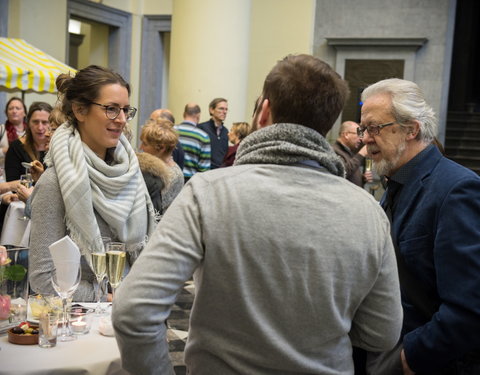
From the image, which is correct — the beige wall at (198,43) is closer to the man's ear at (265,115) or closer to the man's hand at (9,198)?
the man's hand at (9,198)

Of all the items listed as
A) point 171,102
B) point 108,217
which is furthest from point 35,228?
point 171,102

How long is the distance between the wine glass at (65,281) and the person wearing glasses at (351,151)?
180 inches

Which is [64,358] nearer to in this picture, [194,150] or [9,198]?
[9,198]

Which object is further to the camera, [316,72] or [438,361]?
[438,361]

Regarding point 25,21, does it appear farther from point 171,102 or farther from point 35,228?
point 35,228

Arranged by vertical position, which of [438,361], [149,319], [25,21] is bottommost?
[438,361]

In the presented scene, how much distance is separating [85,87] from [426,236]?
1.45m

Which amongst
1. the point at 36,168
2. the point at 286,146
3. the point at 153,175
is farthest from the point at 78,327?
the point at 36,168

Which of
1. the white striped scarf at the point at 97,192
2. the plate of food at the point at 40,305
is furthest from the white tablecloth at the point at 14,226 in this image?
the plate of food at the point at 40,305

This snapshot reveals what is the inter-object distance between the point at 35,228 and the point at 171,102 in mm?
9027

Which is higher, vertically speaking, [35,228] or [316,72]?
[316,72]

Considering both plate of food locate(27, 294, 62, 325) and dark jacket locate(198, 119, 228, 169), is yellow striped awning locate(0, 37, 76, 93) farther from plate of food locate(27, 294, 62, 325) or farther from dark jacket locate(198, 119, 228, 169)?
plate of food locate(27, 294, 62, 325)

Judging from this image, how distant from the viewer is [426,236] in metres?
2.14

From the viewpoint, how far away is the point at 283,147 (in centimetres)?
150
